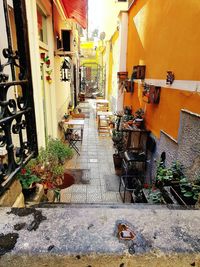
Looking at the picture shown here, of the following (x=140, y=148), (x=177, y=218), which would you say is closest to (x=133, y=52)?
(x=140, y=148)

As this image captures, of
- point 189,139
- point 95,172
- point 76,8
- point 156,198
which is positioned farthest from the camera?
point 95,172

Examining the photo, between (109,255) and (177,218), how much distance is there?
0.43 meters

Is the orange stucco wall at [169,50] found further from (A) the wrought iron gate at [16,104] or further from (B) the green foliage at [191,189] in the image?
(A) the wrought iron gate at [16,104]

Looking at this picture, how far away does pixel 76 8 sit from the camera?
511 cm

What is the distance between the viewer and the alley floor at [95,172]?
4.23 meters

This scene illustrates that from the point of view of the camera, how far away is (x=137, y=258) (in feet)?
2.61

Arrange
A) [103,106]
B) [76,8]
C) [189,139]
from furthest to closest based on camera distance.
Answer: [103,106] < [76,8] < [189,139]

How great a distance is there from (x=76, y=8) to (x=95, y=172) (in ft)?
14.3

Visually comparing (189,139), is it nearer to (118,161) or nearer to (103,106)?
(118,161)

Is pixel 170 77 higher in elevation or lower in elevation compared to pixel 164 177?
higher

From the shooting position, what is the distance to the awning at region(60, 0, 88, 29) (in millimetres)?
4770

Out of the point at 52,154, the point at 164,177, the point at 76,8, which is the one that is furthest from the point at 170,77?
the point at 76,8

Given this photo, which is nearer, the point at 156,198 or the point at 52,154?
the point at 156,198

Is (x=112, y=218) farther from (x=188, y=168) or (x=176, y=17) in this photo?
(x=176, y=17)
